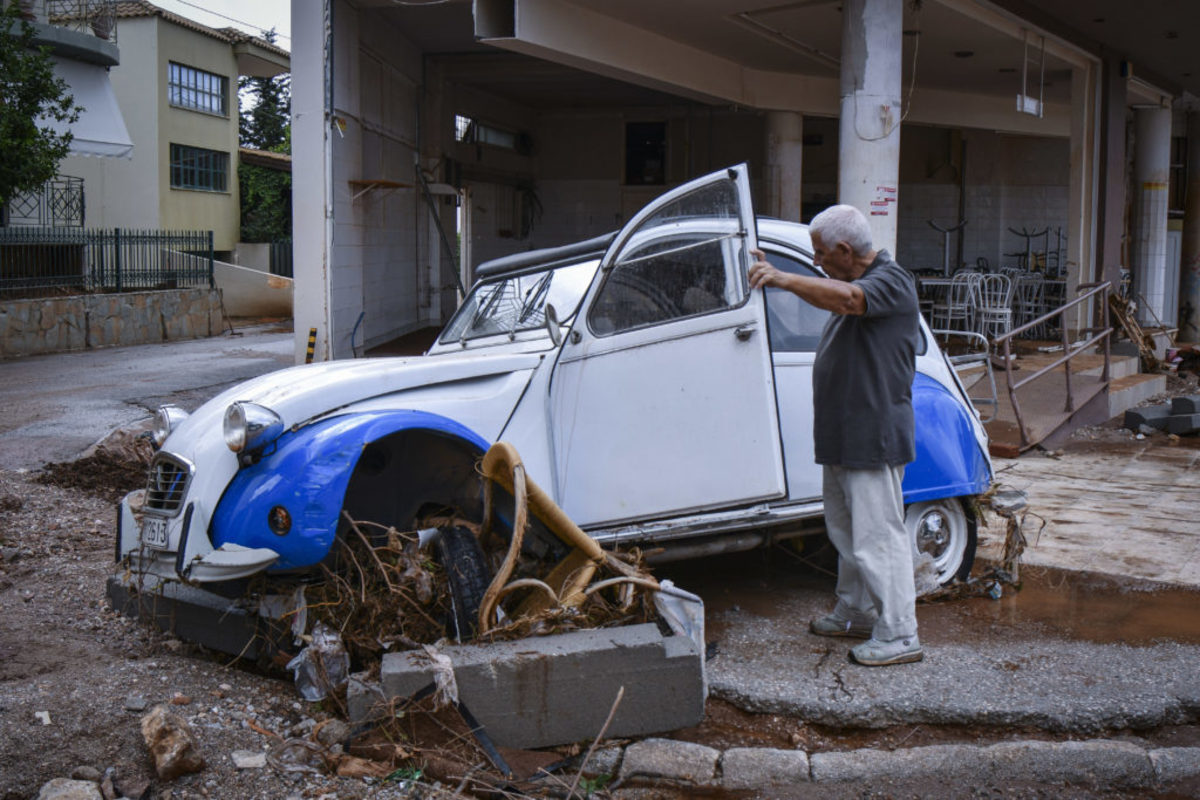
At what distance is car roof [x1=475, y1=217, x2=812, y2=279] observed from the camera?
16.9 ft

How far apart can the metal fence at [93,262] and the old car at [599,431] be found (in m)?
14.2

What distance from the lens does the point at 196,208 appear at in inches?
1127

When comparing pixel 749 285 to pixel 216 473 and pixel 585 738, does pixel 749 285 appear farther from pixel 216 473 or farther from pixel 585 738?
pixel 216 473

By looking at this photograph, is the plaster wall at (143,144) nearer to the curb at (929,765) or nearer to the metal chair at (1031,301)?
the metal chair at (1031,301)

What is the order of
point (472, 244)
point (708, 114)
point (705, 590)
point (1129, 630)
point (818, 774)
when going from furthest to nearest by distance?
1. point (708, 114)
2. point (472, 244)
3. point (705, 590)
4. point (1129, 630)
5. point (818, 774)

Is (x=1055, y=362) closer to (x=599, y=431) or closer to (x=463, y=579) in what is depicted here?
(x=599, y=431)

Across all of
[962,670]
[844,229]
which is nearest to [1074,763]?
[962,670]

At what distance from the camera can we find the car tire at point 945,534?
16.8 feet

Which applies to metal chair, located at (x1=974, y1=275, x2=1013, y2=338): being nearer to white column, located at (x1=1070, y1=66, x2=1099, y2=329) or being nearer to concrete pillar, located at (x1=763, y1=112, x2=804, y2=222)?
white column, located at (x1=1070, y1=66, x2=1099, y2=329)

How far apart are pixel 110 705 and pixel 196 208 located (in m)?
27.1

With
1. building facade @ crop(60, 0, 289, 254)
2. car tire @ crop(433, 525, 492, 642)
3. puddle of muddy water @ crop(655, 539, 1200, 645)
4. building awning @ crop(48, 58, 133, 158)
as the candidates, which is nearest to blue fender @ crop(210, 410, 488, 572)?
car tire @ crop(433, 525, 492, 642)

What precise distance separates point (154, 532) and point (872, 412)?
2.84 metres

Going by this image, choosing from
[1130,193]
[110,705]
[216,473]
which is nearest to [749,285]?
[216,473]

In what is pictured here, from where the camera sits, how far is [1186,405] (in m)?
10.7
